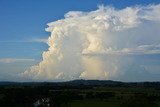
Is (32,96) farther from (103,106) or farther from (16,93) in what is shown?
(103,106)


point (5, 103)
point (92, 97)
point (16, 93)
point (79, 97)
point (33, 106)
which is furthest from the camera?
point (92, 97)

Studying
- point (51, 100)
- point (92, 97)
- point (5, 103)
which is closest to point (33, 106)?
point (51, 100)

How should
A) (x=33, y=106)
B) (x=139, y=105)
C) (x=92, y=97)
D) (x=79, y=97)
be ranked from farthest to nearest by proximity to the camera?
(x=92, y=97) < (x=79, y=97) < (x=33, y=106) < (x=139, y=105)

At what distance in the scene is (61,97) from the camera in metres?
160

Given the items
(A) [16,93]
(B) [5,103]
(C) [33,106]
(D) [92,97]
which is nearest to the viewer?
(B) [5,103]

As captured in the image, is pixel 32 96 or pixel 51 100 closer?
pixel 51 100

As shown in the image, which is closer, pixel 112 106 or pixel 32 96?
pixel 112 106

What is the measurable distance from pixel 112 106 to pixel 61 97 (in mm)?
31961

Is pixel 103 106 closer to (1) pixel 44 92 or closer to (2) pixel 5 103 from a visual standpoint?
(2) pixel 5 103

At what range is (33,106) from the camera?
14650cm

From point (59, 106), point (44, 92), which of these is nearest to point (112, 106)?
point (59, 106)

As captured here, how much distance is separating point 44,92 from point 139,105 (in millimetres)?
105186

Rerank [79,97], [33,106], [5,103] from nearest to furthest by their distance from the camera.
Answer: [5,103], [33,106], [79,97]

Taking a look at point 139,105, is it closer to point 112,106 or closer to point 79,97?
point 112,106
